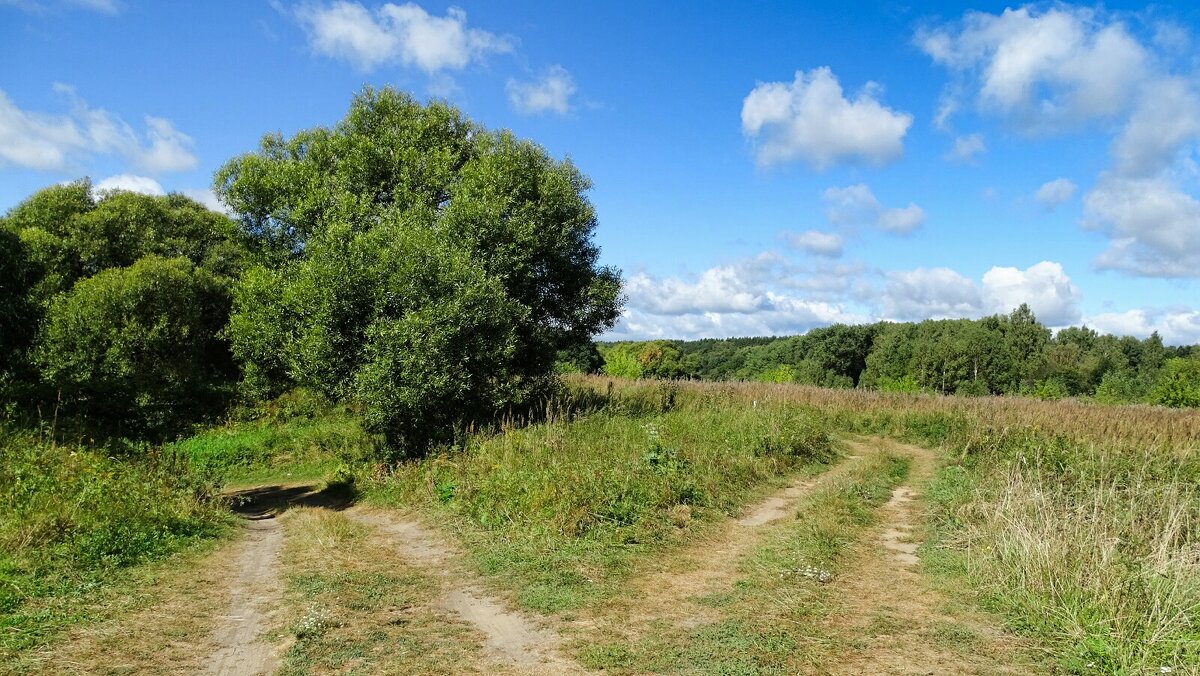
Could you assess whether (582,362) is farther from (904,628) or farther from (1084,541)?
(904,628)

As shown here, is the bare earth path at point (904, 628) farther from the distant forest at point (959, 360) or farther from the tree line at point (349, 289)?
the distant forest at point (959, 360)

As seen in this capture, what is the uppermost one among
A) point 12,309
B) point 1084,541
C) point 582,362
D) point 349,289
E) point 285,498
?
point 349,289

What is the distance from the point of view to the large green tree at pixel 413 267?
13766mm

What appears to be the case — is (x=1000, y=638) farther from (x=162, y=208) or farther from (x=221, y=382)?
(x=162, y=208)

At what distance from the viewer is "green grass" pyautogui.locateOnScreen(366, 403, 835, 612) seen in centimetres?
794

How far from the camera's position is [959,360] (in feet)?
196

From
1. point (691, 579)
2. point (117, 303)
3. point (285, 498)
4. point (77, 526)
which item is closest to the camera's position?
point (691, 579)

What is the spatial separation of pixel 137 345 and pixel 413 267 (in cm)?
1404

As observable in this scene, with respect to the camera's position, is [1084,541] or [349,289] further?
[349,289]

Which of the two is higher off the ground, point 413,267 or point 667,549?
point 413,267

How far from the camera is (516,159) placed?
17781 mm

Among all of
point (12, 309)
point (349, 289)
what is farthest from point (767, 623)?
point (12, 309)

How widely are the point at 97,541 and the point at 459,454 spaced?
6387 millimetres

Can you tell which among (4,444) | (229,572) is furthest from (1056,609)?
(4,444)
